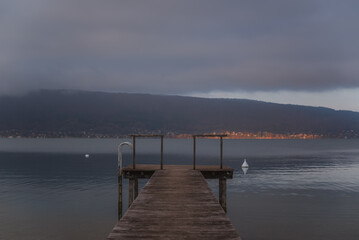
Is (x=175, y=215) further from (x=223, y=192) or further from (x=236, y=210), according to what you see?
(x=236, y=210)

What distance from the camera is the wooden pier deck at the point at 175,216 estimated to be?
769cm

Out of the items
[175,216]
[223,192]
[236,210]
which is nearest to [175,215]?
[175,216]

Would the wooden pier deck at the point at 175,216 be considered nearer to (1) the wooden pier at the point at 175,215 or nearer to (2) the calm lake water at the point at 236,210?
(1) the wooden pier at the point at 175,215

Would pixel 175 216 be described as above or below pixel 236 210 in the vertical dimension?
above

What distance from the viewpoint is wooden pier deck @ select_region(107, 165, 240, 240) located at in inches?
303

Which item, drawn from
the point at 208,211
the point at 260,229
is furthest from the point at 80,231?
the point at 208,211

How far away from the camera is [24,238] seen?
60.0 ft

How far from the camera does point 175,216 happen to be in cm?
935

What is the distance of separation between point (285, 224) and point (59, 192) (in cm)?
2241

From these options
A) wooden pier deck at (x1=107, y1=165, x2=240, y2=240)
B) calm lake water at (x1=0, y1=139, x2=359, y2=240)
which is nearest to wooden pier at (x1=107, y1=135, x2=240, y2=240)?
wooden pier deck at (x1=107, y1=165, x2=240, y2=240)

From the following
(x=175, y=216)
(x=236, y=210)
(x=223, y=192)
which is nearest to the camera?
(x=175, y=216)

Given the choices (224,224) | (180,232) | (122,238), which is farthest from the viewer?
(224,224)

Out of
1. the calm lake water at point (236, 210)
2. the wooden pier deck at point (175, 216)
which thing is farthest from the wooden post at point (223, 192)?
the wooden pier deck at point (175, 216)

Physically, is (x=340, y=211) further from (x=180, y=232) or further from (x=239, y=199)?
(x=180, y=232)
